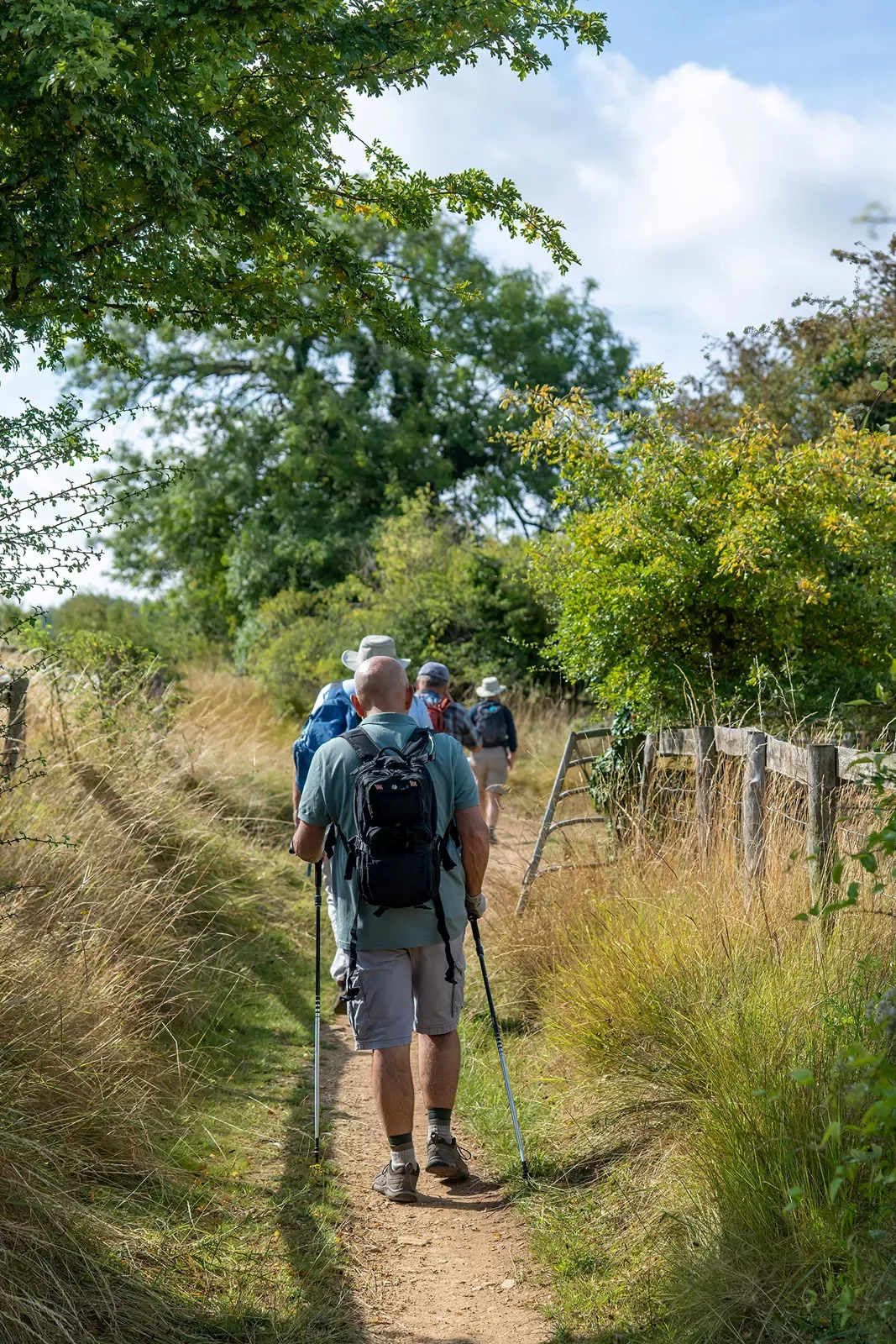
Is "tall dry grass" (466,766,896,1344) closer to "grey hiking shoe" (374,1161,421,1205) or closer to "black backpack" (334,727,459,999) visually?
"grey hiking shoe" (374,1161,421,1205)

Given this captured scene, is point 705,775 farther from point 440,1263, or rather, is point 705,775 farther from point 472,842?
point 440,1263

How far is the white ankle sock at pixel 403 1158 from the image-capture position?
4.94 meters

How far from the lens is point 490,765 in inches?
530

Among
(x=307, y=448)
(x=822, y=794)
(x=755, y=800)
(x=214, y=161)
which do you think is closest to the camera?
(x=214, y=161)

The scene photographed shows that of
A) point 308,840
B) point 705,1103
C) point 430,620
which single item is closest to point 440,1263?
point 705,1103

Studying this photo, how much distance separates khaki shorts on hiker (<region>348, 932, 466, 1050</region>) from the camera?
4.89 metres

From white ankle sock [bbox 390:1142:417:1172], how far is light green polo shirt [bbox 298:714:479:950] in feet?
2.72

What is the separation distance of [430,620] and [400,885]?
19136 millimetres

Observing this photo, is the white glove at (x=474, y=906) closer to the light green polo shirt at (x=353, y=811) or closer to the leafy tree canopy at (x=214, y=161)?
the light green polo shirt at (x=353, y=811)

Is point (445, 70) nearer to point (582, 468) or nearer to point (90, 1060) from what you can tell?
point (90, 1060)

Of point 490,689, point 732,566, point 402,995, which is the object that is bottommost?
point 402,995

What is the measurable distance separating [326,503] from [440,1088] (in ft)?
85.5

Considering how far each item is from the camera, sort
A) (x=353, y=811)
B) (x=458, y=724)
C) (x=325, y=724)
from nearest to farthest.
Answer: (x=353, y=811)
(x=325, y=724)
(x=458, y=724)

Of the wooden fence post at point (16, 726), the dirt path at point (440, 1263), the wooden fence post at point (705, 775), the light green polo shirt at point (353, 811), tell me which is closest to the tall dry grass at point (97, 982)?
the wooden fence post at point (16, 726)
